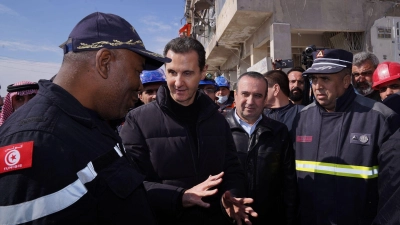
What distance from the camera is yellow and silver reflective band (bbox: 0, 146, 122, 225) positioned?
2.91 ft

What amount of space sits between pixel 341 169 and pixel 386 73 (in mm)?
1803

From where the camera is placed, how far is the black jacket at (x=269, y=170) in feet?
8.85

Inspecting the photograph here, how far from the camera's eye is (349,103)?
2.46 metres

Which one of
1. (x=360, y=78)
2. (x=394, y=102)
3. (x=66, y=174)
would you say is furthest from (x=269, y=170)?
(x=360, y=78)

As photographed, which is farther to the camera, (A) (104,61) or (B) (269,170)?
(B) (269,170)

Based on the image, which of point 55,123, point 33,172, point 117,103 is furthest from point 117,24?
point 33,172

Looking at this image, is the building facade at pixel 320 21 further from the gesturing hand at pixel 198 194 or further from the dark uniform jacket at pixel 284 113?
the gesturing hand at pixel 198 194

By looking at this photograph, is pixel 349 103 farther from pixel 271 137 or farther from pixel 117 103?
pixel 117 103

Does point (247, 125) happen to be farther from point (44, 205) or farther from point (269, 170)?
point (44, 205)

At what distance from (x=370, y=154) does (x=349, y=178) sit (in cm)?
24

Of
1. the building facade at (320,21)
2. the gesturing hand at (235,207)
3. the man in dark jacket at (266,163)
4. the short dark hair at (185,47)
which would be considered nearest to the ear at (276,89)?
the man in dark jacket at (266,163)

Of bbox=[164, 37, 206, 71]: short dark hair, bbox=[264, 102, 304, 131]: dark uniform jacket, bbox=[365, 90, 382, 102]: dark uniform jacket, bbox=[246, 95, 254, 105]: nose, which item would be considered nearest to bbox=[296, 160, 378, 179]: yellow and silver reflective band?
bbox=[246, 95, 254, 105]: nose

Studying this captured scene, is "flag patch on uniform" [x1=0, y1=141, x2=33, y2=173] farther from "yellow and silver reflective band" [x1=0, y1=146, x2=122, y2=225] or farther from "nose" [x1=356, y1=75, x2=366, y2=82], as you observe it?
"nose" [x1=356, y1=75, x2=366, y2=82]

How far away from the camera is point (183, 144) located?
2076mm
